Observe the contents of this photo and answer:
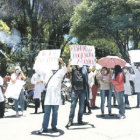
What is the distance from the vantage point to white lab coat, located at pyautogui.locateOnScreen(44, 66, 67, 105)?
21.0 feet

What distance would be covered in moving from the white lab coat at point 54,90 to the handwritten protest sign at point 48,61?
22 centimetres

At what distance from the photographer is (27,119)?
342 inches

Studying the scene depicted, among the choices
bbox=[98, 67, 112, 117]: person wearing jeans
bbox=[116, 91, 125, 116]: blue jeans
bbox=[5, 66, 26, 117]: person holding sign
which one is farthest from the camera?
bbox=[5, 66, 26, 117]: person holding sign

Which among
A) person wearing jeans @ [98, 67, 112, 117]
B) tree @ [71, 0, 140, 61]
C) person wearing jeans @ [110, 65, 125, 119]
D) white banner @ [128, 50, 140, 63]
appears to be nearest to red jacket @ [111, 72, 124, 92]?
person wearing jeans @ [110, 65, 125, 119]

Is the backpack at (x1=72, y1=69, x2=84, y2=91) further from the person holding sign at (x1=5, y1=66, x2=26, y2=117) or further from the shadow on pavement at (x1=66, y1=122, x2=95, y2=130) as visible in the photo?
the person holding sign at (x1=5, y1=66, x2=26, y2=117)

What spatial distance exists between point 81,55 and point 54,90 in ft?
4.51

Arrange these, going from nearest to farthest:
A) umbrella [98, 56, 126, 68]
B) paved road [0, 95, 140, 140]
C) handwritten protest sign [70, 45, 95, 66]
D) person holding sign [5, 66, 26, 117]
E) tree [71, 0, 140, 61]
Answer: paved road [0, 95, 140, 140] < handwritten protest sign [70, 45, 95, 66] < umbrella [98, 56, 126, 68] < person holding sign [5, 66, 26, 117] < tree [71, 0, 140, 61]

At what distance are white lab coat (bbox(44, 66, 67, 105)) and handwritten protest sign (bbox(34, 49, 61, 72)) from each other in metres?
0.22

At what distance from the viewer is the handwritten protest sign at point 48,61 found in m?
6.77

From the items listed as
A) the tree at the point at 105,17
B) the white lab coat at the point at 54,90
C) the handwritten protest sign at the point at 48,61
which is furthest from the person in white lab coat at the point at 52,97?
the tree at the point at 105,17

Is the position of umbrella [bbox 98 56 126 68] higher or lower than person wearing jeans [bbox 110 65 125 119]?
higher

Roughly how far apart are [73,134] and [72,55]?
2.06 m

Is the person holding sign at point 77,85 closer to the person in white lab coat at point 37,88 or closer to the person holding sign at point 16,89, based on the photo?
the person holding sign at point 16,89

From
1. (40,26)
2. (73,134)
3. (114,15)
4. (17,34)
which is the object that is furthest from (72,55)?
(17,34)
